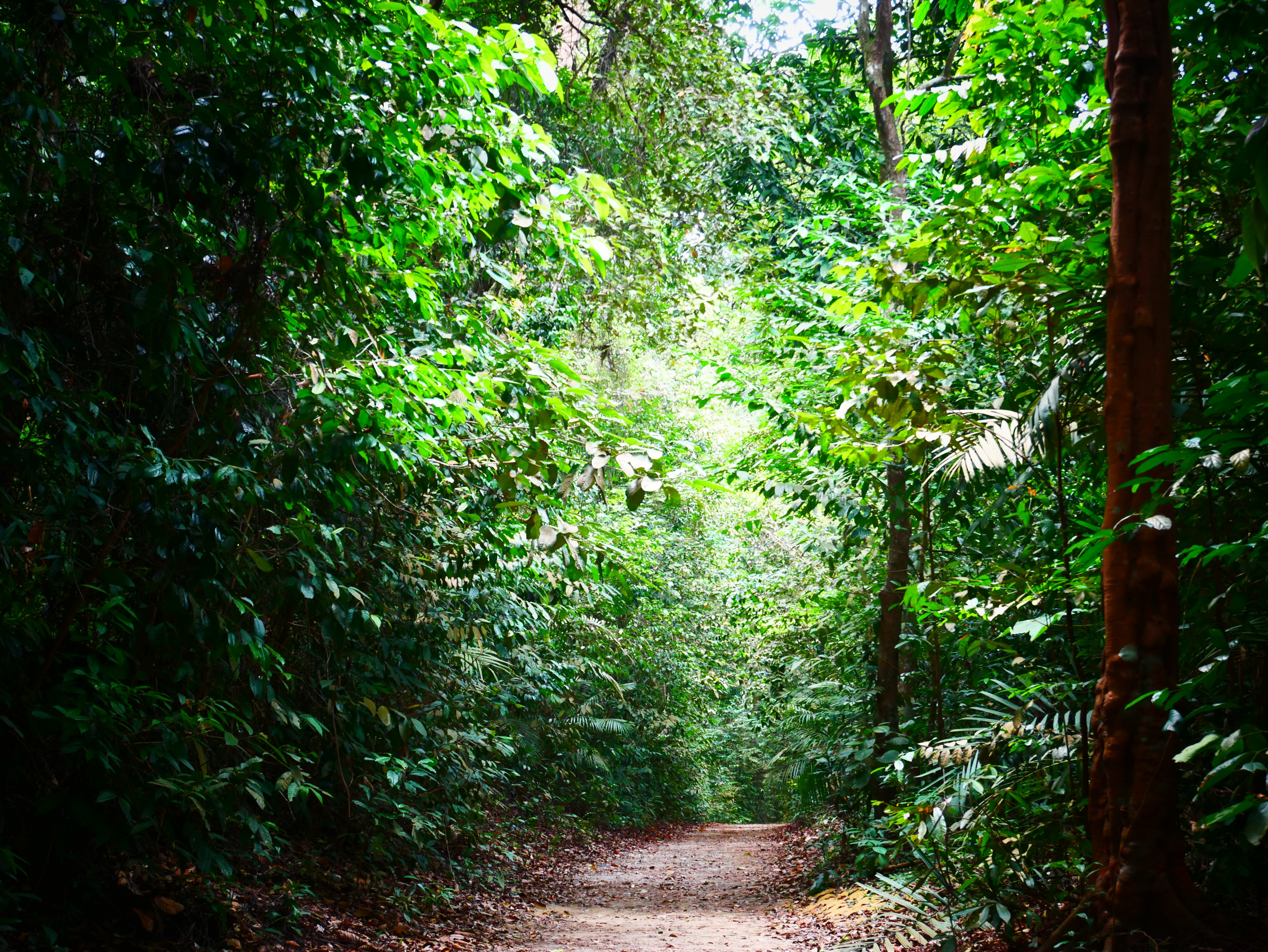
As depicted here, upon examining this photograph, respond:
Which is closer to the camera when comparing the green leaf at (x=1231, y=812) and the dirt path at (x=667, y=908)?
the green leaf at (x=1231, y=812)

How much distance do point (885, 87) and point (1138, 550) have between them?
7.13m

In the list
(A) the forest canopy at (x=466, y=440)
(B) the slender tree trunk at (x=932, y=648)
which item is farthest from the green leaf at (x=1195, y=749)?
(B) the slender tree trunk at (x=932, y=648)

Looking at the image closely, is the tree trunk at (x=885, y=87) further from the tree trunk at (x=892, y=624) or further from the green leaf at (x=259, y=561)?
the green leaf at (x=259, y=561)

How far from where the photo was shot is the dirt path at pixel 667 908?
6.45 metres

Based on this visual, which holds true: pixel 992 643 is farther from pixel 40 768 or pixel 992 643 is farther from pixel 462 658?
pixel 462 658

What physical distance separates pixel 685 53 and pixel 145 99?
569cm

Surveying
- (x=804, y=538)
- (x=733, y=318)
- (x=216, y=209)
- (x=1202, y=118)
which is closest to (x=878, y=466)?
(x=804, y=538)

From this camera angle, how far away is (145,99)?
3.82 meters

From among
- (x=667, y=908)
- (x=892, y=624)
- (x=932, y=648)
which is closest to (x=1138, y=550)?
(x=932, y=648)

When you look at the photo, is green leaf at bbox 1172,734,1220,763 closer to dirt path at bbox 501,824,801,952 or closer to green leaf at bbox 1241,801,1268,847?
green leaf at bbox 1241,801,1268,847

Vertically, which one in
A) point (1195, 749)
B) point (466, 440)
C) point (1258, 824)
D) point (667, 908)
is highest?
point (466, 440)

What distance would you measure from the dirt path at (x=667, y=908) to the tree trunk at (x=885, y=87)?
692 centimetres

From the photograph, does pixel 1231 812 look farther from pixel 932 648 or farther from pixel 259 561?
pixel 932 648

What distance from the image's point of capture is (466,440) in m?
5.31
